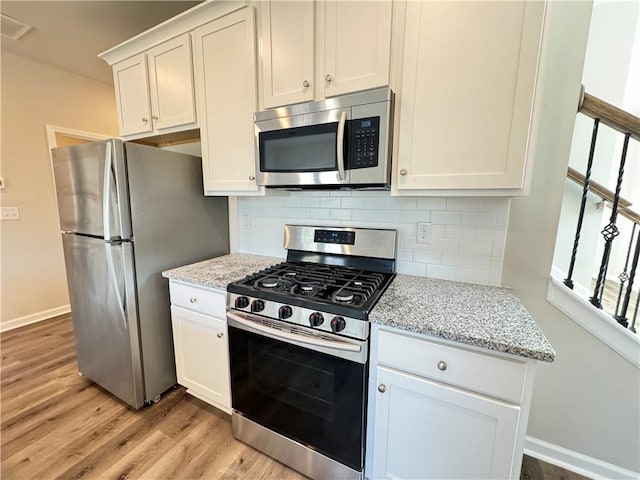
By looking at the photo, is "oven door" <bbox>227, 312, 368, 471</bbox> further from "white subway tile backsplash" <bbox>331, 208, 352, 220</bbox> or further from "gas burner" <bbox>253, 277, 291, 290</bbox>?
"white subway tile backsplash" <bbox>331, 208, 352, 220</bbox>

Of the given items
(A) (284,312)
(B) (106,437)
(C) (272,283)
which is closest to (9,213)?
(B) (106,437)

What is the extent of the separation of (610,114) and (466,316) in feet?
3.78

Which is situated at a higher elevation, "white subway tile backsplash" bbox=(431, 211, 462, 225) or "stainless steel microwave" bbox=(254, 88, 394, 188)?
"stainless steel microwave" bbox=(254, 88, 394, 188)

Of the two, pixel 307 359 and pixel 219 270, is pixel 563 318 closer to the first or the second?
pixel 307 359

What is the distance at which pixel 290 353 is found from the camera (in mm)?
1274

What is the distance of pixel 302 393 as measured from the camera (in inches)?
50.6

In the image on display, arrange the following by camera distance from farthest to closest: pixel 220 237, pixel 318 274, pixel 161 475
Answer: pixel 220 237
pixel 318 274
pixel 161 475

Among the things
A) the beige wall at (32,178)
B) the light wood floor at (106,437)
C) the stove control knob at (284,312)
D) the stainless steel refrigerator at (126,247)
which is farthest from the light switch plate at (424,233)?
the beige wall at (32,178)

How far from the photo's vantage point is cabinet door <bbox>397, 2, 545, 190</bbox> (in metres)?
1.05

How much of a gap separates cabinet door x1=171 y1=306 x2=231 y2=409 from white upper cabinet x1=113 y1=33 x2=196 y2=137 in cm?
130

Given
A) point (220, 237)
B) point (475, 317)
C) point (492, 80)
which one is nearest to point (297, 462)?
point (475, 317)

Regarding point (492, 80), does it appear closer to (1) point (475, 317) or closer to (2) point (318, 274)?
(1) point (475, 317)

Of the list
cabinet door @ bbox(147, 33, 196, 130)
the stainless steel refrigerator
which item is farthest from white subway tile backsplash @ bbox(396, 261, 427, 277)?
cabinet door @ bbox(147, 33, 196, 130)

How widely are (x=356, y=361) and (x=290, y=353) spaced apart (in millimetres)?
328
